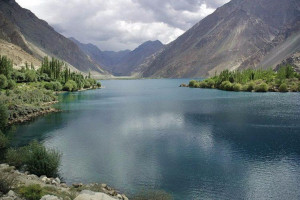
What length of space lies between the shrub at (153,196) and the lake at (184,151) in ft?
3.52

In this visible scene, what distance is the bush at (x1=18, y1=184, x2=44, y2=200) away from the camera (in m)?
15.8

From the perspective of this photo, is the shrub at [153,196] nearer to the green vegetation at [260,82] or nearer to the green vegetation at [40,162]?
the green vegetation at [40,162]

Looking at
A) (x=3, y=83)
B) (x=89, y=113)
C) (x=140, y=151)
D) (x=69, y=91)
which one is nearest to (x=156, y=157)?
(x=140, y=151)

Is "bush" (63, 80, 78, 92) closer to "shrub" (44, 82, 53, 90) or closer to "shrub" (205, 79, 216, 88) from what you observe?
"shrub" (44, 82, 53, 90)

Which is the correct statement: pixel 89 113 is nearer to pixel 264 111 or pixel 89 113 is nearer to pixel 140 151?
pixel 140 151

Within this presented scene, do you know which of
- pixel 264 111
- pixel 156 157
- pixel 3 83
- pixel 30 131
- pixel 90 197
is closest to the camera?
pixel 90 197

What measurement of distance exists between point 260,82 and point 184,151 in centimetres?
10164

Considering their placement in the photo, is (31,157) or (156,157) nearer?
(31,157)

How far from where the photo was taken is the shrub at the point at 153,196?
69.6 ft

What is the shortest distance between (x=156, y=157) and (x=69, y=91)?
105 meters

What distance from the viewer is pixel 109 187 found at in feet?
75.4

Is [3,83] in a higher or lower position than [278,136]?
higher

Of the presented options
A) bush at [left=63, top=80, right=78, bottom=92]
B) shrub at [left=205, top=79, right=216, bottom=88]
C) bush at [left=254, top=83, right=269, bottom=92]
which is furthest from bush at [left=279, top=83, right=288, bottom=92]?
bush at [left=63, top=80, right=78, bottom=92]

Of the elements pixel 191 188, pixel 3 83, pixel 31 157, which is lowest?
pixel 191 188
